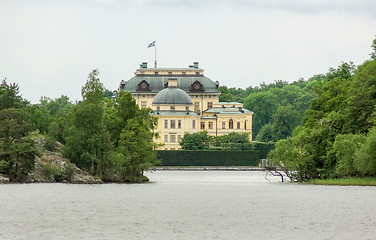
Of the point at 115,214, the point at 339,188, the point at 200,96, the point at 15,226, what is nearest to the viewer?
the point at 15,226

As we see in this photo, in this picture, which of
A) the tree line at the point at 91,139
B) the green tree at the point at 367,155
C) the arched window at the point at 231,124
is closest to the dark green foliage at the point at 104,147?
the tree line at the point at 91,139

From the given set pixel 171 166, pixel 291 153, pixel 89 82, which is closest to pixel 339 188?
pixel 291 153

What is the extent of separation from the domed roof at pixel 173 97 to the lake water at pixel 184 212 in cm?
9508

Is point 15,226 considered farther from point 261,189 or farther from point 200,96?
point 200,96

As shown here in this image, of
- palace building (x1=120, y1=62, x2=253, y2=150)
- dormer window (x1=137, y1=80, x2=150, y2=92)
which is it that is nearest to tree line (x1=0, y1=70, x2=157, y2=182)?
palace building (x1=120, y1=62, x2=253, y2=150)

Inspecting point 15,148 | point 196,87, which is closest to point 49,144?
point 15,148

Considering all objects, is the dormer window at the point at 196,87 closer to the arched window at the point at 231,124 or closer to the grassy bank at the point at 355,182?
the arched window at the point at 231,124

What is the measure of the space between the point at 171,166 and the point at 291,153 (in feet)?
233

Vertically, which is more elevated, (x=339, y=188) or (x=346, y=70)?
(x=346, y=70)

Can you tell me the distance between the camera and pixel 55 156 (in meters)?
93.9

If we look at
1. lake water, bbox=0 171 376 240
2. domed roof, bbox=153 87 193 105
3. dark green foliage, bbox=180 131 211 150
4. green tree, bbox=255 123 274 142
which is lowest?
lake water, bbox=0 171 376 240

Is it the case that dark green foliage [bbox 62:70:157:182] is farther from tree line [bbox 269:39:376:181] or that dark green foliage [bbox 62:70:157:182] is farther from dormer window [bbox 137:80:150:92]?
dormer window [bbox 137:80:150:92]

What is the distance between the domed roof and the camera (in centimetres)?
18288

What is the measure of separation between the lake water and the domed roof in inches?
3743
